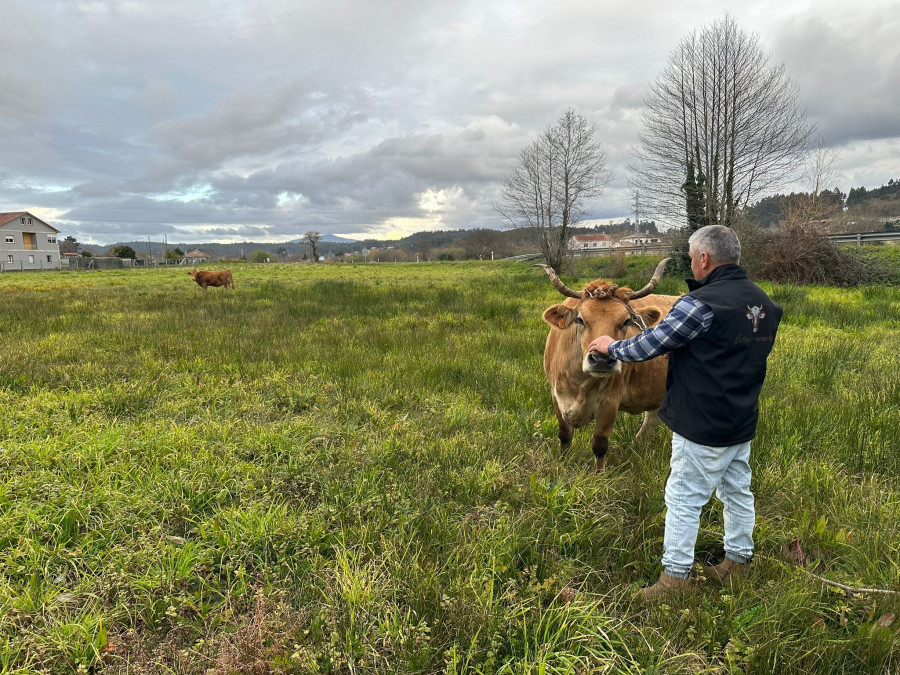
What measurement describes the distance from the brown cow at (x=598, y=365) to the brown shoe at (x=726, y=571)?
4.35ft

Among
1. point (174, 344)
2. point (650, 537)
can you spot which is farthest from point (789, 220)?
point (174, 344)

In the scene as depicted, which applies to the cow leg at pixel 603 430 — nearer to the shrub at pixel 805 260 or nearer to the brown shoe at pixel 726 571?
the brown shoe at pixel 726 571

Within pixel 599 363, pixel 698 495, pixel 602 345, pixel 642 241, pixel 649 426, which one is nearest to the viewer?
pixel 698 495

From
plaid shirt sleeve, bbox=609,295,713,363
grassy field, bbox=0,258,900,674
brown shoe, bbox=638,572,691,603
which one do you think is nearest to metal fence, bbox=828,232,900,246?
grassy field, bbox=0,258,900,674

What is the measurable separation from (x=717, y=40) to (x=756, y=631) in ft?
86.5

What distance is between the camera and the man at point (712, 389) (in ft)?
8.03

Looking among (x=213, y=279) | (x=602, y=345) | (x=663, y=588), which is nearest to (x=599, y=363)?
(x=602, y=345)

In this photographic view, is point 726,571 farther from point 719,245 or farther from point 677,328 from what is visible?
point 719,245

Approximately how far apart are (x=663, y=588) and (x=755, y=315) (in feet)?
5.29

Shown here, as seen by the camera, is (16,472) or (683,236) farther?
(683,236)

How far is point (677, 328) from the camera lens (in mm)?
2500

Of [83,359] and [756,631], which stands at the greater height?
[83,359]

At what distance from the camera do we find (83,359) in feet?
22.8

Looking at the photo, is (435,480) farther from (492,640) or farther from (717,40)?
(717,40)
